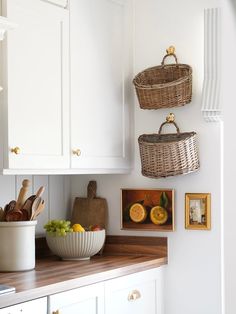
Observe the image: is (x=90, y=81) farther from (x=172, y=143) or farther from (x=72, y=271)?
(x=72, y=271)

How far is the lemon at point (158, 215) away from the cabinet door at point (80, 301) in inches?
24.7

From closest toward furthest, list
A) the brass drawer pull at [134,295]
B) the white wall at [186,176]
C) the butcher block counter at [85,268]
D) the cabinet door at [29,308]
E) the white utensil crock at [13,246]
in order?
the cabinet door at [29,308], the butcher block counter at [85,268], the white utensil crock at [13,246], the brass drawer pull at [134,295], the white wall at [186,176]

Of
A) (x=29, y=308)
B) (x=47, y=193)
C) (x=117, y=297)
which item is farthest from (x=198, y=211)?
(x=29, y=308)

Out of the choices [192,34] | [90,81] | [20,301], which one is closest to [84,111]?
[90,81]

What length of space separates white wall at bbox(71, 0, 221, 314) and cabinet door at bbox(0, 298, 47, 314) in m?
1.01

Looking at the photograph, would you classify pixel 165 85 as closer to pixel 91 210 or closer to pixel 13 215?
pixel 91 210

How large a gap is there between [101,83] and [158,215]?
27.4 inches

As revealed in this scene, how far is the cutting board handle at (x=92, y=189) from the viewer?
11.7 ft

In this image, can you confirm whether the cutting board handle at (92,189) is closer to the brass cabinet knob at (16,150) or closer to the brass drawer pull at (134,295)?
the brass drawer pull at (134,295)

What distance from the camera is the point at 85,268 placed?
299 cm

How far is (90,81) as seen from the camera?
323 centimetres

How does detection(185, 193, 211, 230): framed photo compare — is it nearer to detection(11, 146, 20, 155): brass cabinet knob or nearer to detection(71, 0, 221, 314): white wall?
detection(71, 0, 221, 314): white wall

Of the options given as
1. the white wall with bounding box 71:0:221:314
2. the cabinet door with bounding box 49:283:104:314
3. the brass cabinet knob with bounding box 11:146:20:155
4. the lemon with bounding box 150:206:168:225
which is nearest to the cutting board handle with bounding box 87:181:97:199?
the white wall with bounding box 71:0:221:314

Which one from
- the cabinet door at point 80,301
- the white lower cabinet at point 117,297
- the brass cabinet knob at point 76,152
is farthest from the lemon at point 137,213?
the cabinet door at point 80,301
